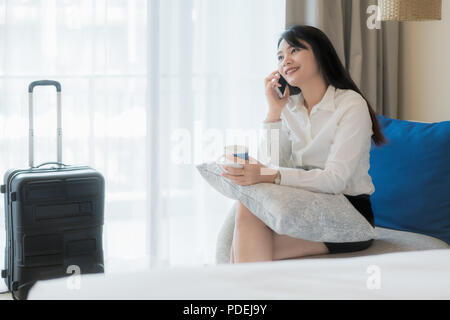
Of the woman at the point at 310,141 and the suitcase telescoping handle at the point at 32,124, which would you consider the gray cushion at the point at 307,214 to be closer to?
the woman at the point at 310,141

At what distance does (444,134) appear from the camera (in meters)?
2.01

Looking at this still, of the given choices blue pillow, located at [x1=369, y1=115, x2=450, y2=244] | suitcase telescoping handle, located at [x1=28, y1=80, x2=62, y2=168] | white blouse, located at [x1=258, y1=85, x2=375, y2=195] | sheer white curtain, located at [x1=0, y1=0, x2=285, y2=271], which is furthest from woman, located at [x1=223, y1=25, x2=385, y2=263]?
suitcase telescoping handle, located at [x1=28, y1=80, x2=62, y2=168]

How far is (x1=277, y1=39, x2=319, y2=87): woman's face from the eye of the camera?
6.31 feet

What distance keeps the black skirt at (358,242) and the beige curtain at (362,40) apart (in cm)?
110

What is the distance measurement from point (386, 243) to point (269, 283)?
108 centimetres

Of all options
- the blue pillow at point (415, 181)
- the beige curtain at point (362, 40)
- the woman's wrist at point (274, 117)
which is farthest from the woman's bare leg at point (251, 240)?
the beige curtain at point (362, 40)

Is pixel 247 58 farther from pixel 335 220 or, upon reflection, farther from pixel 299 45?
pixel 335 220

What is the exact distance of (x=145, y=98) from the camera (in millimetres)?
2621

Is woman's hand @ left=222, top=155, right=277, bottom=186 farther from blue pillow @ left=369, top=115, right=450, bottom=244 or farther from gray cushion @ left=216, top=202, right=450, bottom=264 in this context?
blue pillow @ left=369, top=115, right=450, bottom=244

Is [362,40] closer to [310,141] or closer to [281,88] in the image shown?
[281,88]

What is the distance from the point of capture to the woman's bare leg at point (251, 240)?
5.34 feet

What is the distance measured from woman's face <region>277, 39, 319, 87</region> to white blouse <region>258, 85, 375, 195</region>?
0.09 metres

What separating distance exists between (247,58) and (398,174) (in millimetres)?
1035

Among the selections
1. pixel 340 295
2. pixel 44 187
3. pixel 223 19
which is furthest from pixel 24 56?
pixel 340 295
